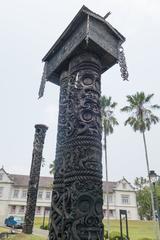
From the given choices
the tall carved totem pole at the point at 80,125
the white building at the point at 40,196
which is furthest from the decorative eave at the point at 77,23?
the white building at the point at 40,196

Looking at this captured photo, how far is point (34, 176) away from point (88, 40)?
1095cm

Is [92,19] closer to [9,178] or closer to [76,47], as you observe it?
[76,47]

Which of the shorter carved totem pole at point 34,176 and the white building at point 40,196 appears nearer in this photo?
the shorter carved totem pole at point 34,176

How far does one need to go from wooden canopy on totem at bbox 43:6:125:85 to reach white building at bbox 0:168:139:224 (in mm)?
39737

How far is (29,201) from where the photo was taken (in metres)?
12.6

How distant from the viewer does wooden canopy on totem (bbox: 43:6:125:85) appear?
3727 millimetres

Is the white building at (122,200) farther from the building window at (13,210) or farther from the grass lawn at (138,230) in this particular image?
the building window at (13,210)

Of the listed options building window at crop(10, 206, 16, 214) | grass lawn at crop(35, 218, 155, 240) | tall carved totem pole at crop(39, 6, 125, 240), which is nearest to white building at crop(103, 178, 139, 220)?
grass lawn at crop(35, 218, 155, 240)

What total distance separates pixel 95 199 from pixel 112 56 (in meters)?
2.44

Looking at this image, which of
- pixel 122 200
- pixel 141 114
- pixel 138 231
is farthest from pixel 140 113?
pixel 122 200

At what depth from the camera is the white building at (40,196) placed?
1618 inches

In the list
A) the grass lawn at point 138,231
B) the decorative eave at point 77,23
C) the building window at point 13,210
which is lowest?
the grass lawn at point 138,231

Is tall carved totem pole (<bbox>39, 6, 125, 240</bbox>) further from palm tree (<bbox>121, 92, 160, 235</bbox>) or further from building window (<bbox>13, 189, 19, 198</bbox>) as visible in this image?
building window (<bbox>13, 189, 19, 198</bbox>)

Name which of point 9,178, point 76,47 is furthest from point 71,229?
point 9,178
